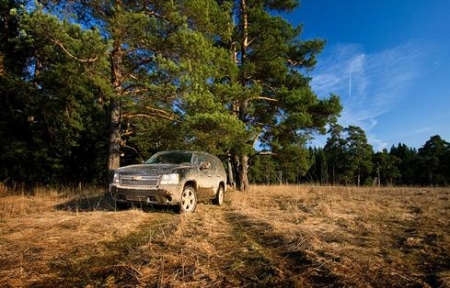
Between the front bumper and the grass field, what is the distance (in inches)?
32.6

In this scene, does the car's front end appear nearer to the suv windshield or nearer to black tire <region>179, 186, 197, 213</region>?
black tire <region>179, 186, 197, 213</region>

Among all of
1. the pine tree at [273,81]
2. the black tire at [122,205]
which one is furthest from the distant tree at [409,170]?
the black tire at [122,205]

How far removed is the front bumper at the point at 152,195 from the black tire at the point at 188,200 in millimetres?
285

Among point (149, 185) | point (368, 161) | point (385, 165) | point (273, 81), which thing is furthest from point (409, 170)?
point (149, 185)

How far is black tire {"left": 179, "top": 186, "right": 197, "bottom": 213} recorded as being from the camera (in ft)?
30.8

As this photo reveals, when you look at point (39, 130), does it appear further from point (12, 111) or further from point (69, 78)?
point (69, 78)

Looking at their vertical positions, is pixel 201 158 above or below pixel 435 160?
below

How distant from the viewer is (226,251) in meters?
5.09

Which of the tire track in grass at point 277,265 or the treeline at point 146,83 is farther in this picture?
the treeline at point 146,83

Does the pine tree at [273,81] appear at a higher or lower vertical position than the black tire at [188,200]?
higher

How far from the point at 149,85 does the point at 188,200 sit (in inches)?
165

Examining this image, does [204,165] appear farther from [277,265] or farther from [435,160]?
[435,160]

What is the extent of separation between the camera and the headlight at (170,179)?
9.02 metres

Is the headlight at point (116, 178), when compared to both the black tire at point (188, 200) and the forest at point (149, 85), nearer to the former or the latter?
the black tire at point (188, 200)
